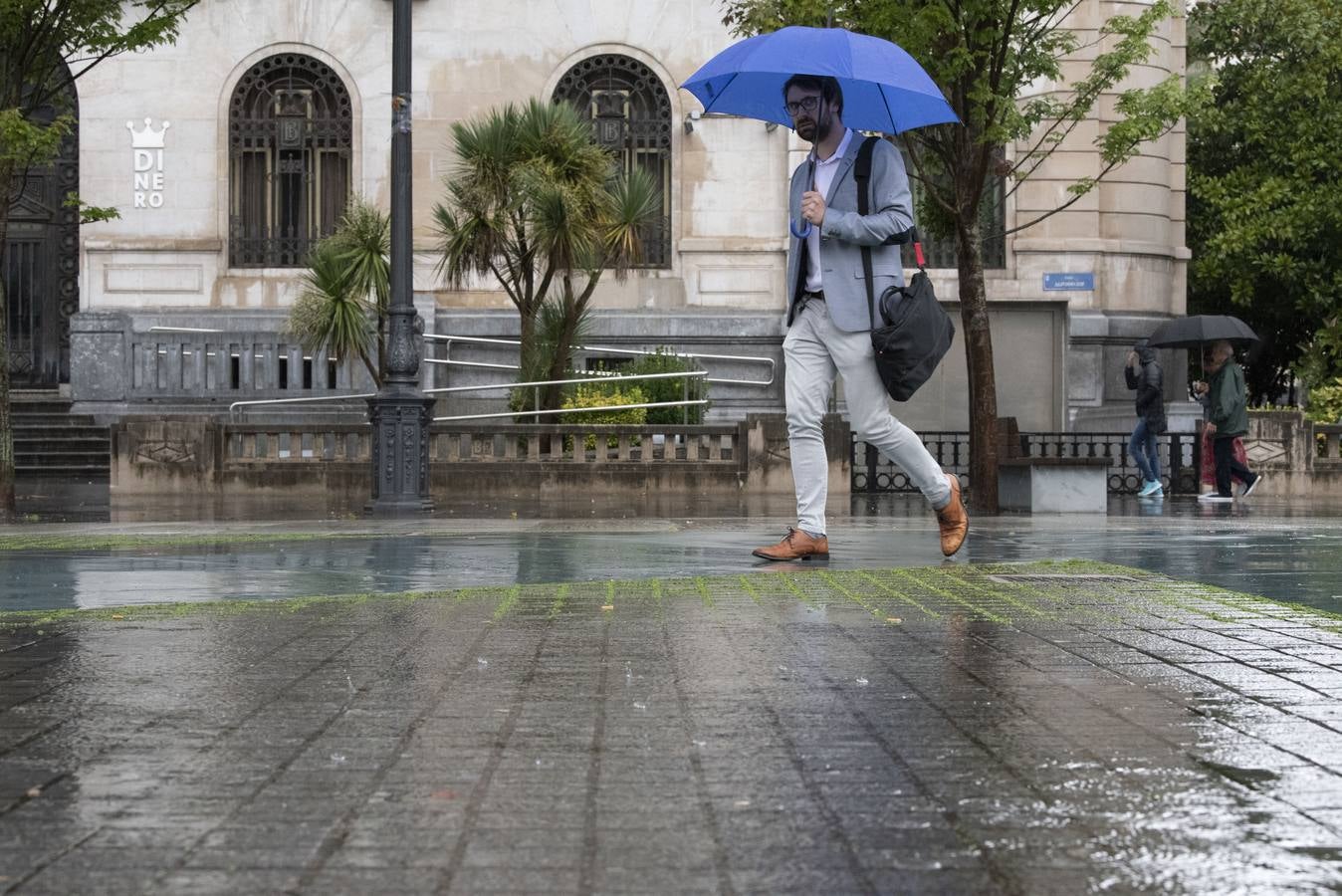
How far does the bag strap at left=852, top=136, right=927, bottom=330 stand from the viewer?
29.4ft

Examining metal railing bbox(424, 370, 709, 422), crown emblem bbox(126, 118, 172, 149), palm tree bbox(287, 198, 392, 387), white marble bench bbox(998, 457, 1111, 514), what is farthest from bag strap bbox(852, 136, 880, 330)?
crown emblem bbox(126, 118, 172, 149)

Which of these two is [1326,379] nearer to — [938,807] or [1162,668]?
[1162,668]

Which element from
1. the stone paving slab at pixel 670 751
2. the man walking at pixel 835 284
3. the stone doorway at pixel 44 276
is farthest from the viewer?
the stone doorway at pixel 44 276

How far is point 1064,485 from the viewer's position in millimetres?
17250

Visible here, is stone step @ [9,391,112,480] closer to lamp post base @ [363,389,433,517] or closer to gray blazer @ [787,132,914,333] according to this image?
lamp post base @ [363,389,433,517]

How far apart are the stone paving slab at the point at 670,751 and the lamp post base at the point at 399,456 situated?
852cm

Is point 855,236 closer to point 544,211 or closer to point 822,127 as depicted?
point 822,127

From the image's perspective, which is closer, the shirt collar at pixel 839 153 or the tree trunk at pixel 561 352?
the shirt collar at pixel 839 153

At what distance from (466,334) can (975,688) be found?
24.0 metres

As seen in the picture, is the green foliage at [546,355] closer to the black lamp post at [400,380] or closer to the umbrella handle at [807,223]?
the black lamp post at [400,380]

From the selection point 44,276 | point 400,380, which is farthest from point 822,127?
point 44,276

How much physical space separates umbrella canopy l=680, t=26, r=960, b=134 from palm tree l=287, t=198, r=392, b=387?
13476mm

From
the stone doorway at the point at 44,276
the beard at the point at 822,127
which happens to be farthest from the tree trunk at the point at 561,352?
the beard at the point at 822,127

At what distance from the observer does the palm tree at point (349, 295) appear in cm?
2383
